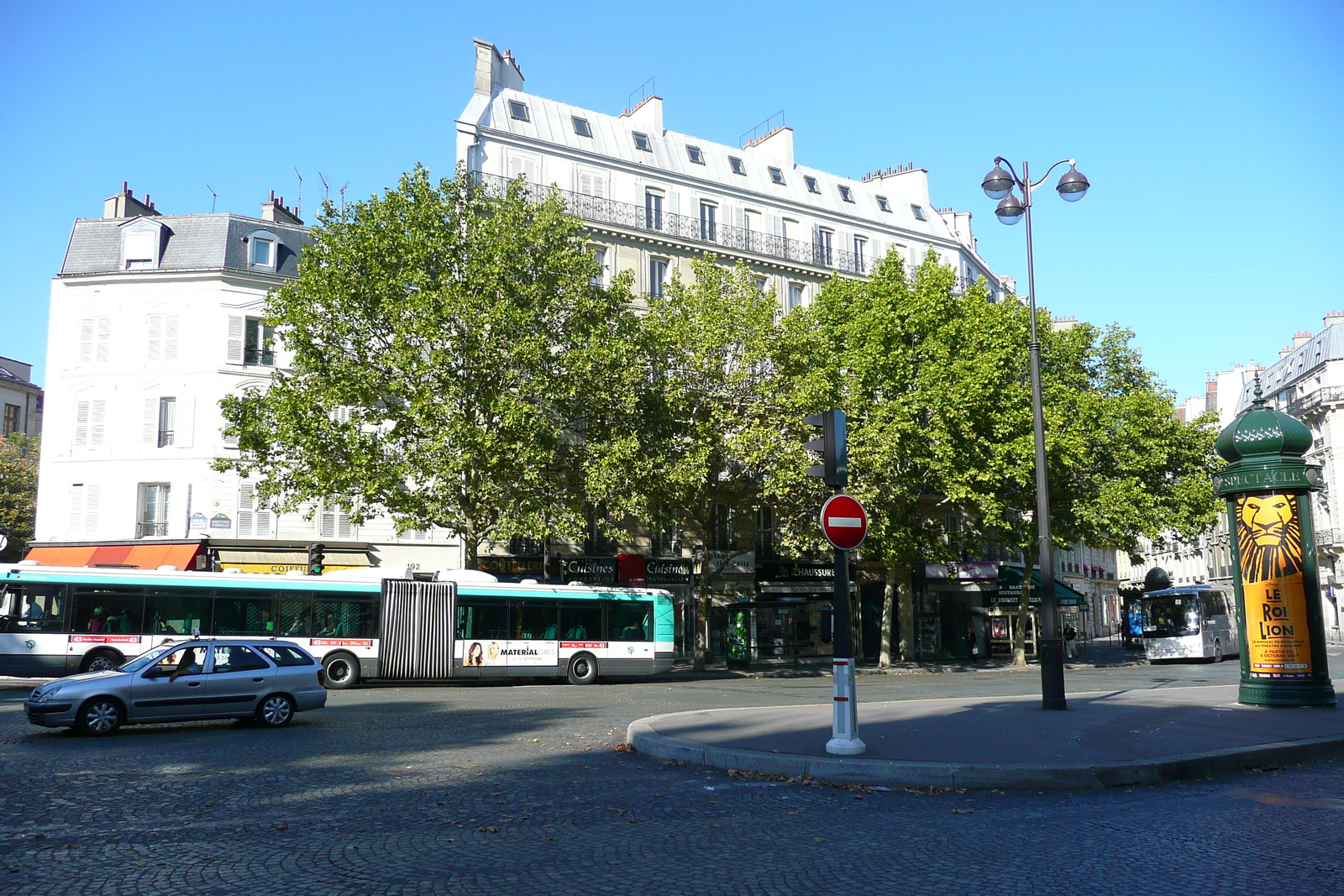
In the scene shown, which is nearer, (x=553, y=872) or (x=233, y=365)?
(x=553, y=872)

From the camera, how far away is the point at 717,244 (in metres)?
40.9

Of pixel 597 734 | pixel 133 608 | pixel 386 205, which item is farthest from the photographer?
pixel 386 205

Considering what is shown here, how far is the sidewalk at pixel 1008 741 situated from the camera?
898 centimetres

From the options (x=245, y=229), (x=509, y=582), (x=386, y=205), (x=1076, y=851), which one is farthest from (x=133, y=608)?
(x=1076, y=851)

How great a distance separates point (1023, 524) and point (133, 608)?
86.7ft

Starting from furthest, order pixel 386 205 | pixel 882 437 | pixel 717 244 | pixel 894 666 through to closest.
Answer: pixel 717 244 → pixel 894 666 → pixel 882 437 → pixel 386 205

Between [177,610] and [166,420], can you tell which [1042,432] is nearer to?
[177,610]

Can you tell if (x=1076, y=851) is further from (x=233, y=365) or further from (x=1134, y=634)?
(x=1134, y=634)

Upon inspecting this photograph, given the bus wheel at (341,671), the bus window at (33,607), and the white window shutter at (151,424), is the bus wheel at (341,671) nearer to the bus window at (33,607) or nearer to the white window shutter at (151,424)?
→ the bus window at (33,607)

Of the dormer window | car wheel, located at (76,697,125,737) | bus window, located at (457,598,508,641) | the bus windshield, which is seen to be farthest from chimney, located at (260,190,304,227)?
the bus windshield

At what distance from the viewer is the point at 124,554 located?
30.3m

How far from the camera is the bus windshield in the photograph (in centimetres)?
3859

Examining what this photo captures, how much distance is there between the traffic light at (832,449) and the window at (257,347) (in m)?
26.1

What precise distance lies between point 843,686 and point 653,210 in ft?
106
